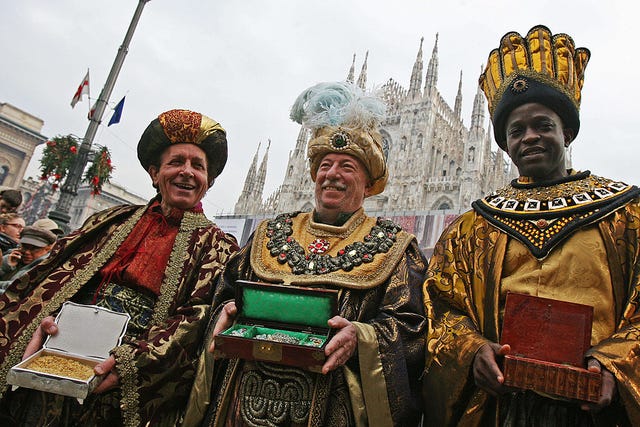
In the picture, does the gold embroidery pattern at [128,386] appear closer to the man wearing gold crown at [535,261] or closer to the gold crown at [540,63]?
the man wearing gold crown at [535,261]

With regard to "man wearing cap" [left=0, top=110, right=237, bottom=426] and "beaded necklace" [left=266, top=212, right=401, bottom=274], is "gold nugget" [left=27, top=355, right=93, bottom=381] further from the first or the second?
"beaded necklace" [left=266, top=212, right=401, bottom=274]

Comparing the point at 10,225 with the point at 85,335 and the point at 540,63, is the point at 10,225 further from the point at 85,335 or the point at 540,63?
the point at 540,63

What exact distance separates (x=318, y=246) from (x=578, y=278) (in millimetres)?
1238

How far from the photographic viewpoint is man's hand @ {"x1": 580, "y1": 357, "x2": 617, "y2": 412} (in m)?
1.50

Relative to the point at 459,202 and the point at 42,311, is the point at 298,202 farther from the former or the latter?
the point at 42,311

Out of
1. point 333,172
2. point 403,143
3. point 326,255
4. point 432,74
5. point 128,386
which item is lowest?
point 128,386

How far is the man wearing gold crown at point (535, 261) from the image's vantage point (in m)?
1.70

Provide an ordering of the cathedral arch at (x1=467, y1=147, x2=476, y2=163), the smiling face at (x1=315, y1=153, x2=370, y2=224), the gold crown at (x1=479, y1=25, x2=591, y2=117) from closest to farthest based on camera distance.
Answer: the gold crown at (x1=479, y1=25, x2=591, y2=117) < the smiling face at (x1=315, y1=153, x2=370, y2=224) < the cathedral arch at (x1=467, y1=147, x2=476, y2=163)

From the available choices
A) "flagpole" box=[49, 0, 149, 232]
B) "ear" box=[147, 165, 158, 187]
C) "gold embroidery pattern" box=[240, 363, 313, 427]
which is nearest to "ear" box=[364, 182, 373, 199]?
"gold embroidery pattern" box=[240, 363, 313, 427]

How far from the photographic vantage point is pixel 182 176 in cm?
272

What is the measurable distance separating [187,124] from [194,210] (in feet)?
1.80

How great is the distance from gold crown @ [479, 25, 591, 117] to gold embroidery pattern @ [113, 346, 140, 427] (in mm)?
2209

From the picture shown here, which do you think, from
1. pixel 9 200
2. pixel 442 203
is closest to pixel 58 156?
pixel 9 200

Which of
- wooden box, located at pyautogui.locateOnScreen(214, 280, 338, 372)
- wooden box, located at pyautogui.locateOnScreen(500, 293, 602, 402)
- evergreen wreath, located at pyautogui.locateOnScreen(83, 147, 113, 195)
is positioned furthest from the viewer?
evergreen wreath, located at pyautogui.locateOnScreen(83, 147, 113, 195)
